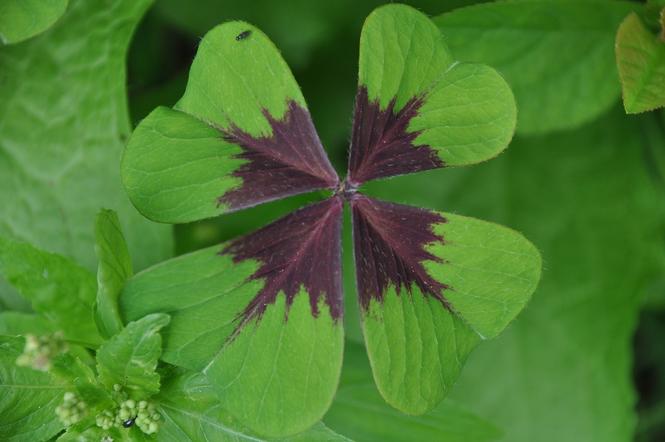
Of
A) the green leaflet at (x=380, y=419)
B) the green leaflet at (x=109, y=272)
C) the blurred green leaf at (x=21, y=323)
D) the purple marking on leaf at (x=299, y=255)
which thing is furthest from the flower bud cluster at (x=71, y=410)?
the green leaflet at (x=380, y=419)

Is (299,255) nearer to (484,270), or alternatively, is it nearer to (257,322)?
(257,322)

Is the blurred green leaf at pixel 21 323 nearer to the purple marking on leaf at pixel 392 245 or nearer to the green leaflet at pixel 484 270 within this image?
the purple marking on leaf at pixel 392 245

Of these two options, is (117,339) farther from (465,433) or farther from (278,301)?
(465,433)

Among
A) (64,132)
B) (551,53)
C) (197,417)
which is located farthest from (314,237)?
(551,53)

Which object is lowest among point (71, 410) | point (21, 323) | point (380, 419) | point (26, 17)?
point (380, 419)

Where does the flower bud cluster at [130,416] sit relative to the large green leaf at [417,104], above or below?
below
